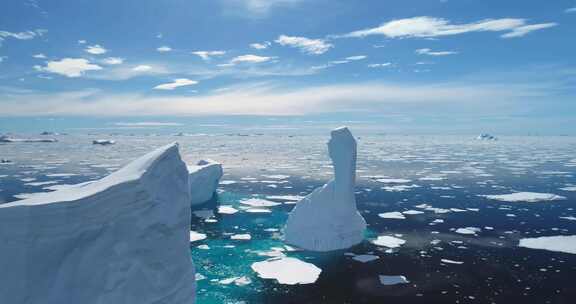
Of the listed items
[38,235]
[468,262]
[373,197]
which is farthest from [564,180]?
[38,235]

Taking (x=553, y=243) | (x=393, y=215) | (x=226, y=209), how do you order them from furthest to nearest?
(x=226, y=209)
(x=393, y=215)
(x=553, y=243)

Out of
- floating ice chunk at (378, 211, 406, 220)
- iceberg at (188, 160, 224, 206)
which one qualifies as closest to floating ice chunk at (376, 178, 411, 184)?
floating ice chunk at (378, 211, 406, 220)

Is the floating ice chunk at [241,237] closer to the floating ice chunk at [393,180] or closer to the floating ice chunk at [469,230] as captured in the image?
the floating ice chunk at [469,230]

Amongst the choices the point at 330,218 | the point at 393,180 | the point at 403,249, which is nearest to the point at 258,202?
the point at 330,218

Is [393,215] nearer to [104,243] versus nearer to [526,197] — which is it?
[526,197]

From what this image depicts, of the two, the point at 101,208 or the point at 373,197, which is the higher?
the point at 101,208

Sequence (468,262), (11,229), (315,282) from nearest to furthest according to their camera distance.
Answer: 1. (11,229)
2. (315,282)
3. (468,262)

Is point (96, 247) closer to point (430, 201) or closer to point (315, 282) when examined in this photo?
point (315, 282)
